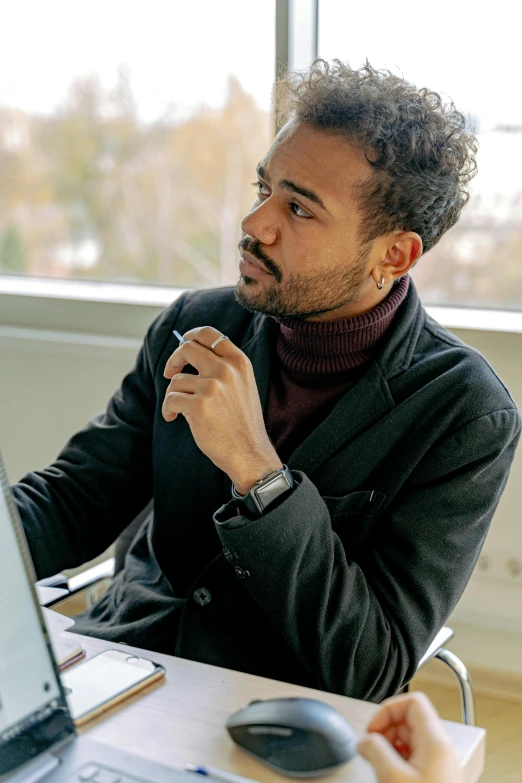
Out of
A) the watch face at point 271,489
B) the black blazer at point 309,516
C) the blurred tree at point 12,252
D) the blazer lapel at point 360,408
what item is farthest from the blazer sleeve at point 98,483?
the blurred tree at point 12,252

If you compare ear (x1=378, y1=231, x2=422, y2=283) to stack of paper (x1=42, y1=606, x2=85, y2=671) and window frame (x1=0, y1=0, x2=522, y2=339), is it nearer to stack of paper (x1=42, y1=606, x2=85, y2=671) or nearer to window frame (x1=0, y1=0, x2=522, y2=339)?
window frame (x1=0, y1=0, x2=522, y2=339)

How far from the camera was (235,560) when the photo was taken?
1180 mm

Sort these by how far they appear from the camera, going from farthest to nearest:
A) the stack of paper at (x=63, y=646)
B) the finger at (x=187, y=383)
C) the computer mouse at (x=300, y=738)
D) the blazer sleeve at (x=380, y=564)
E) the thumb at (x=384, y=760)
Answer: the finger at (x=187, y=383) < the blazer sleeve at (x=380, y=564) < the stack of paper at (x=63, y=646) < the computer mouse at (x=300, y=738) < the thumb at (x=384, y=760)

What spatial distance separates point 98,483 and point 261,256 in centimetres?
48


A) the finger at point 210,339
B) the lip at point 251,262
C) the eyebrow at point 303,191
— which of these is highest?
the eyebrow at point 303,191

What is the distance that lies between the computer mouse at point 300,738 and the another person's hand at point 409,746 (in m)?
0.04

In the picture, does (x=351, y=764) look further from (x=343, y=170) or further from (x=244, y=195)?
(x=244, y=195)

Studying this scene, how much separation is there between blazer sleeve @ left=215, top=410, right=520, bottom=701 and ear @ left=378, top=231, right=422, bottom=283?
0.33 m

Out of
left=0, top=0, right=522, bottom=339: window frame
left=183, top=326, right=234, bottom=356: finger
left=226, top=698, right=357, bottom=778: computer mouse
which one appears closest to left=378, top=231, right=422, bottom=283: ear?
Answer: left=183, top=326, right=234, bottom=356: finger

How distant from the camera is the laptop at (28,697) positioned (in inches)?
30.2

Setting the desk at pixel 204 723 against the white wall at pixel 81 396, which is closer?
the desk at pixel 204 723

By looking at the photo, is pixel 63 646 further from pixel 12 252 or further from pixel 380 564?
pixel 12 252

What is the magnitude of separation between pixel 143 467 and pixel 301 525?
0.52 metres

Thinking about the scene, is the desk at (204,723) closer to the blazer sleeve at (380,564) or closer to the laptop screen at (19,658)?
the laptop screen at (19,658)
